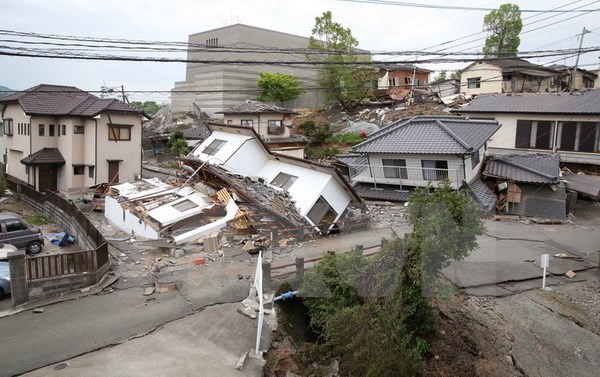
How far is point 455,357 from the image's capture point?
880 cm

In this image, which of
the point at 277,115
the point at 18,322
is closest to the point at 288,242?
the point at 18,322

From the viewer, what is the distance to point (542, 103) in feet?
82.9

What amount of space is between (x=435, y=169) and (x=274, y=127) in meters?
17.2

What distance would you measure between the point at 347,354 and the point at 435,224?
3066mm

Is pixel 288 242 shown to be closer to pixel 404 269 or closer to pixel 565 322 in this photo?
pixel 404 269

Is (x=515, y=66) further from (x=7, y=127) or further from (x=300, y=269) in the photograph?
(x=7, y=127)

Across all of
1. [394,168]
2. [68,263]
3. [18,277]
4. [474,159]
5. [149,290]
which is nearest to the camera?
[18,277]

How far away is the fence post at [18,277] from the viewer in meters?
10.1

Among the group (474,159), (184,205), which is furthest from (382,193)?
(184,205)

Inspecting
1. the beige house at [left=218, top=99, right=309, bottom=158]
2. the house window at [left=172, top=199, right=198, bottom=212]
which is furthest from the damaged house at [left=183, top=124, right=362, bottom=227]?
the beige house at [left=218, top=99, right=309, bottom=158]

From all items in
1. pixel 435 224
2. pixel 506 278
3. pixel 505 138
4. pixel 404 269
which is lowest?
pixel 506 278

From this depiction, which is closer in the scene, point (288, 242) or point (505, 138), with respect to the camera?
point (288, 242)

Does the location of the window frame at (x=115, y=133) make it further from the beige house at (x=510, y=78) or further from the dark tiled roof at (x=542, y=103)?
the beige house at (x=510, y=78)

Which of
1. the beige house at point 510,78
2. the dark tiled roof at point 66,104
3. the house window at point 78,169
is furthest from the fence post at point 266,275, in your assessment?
the beige house at point 510,78
